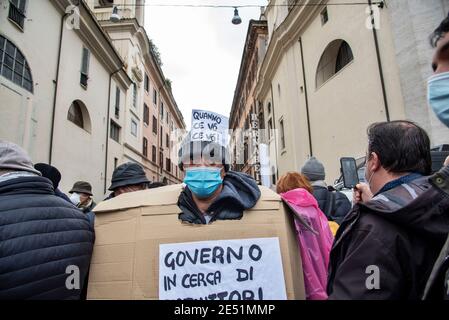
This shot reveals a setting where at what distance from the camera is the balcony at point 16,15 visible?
30.6ft

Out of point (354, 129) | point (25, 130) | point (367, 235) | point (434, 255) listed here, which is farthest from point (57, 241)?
point (354, 129)

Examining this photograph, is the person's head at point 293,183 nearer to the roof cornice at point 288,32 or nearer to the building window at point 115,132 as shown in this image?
the roof cornice at point 288,32

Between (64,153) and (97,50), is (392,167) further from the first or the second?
(97,50)

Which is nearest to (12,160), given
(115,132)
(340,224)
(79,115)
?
(340,224)

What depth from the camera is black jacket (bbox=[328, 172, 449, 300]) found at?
117 centimetres

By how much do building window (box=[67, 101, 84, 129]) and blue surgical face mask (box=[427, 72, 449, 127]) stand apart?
14.1m

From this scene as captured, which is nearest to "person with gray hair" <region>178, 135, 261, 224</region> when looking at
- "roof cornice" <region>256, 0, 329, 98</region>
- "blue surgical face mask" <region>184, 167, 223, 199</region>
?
"blue surgical face mask" <region>184, 167, 223, 199</region>

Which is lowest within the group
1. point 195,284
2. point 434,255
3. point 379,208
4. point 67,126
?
point 195,284

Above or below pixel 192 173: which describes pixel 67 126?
above

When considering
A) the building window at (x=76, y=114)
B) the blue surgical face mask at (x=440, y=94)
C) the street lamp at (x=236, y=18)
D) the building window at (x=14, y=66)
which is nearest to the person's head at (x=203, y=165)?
the blue surgical face mask at (x=440, y=94)

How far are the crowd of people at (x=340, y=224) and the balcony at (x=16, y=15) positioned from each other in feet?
32.7

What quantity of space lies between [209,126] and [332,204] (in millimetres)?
1962

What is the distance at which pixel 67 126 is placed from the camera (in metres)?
12.7

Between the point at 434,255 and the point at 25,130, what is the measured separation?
36.7ft
